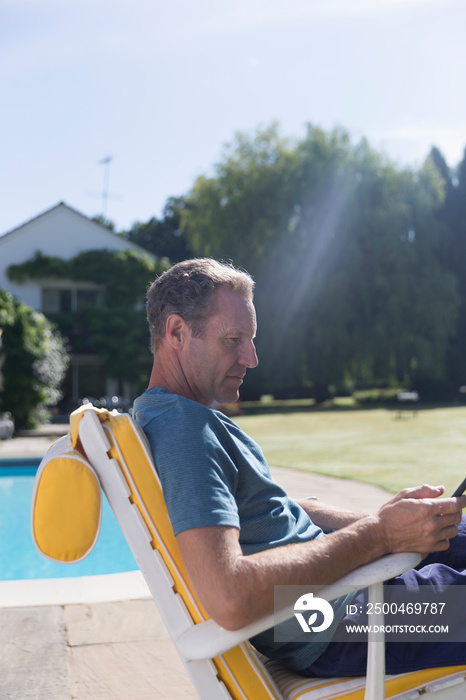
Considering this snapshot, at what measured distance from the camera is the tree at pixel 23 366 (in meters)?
15.8

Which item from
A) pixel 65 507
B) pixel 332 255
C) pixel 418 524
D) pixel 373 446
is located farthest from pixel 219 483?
pixel 332 255

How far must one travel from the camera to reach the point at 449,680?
129 centimetres

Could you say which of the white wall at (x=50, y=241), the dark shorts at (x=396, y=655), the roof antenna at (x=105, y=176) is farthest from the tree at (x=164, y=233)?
the dark shorts at (x=396, y=655)

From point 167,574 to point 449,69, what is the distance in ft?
20.8

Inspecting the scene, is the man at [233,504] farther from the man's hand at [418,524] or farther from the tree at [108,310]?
the tree at [108,310]

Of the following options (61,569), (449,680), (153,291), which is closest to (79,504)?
(153,291)

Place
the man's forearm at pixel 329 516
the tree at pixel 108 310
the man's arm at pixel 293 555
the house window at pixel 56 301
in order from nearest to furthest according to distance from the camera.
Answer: the man's arm at pixel 293 555
the man's forearm at pixel 329 516
the tree at pixel 108 310
the house window at pixel 56 301

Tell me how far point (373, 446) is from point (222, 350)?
10.3 metres

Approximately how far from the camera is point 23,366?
16047mm

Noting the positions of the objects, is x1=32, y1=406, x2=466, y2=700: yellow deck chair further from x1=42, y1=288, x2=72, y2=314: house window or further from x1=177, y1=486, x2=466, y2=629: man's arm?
x1=42, y1=288, x2=72, y2=314: house window

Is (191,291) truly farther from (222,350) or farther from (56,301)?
(56,301)

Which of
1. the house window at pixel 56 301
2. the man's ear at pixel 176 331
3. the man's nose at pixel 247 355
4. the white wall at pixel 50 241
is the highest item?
the white wall at pixel 50 241

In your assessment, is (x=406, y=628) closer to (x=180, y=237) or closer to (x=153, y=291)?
(x=153, y=291)

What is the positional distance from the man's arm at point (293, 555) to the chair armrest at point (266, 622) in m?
0.02
